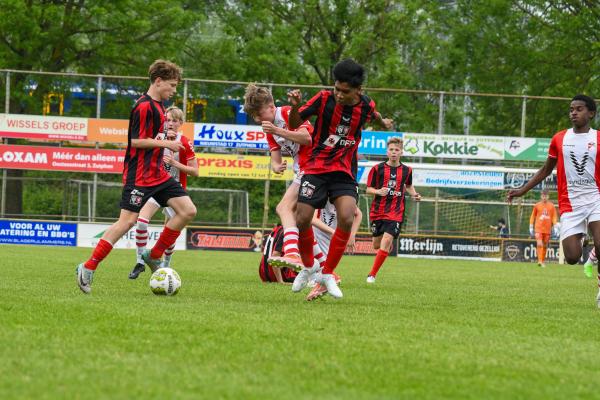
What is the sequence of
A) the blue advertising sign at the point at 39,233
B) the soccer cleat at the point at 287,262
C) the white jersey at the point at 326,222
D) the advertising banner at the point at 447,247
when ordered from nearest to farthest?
the soccer cleat at the point at 287,262, the white jersey at the point at 326,222, the blue advertising sign at the point at 39,233, the advertising banner at the point at 447,247

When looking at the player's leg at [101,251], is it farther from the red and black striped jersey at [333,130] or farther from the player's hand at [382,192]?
the player's hand at [382,192]

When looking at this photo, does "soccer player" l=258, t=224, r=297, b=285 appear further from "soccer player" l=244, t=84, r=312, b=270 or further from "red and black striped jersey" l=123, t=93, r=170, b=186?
"red and black striped jersey" l=123, t=93, r=170, b=186

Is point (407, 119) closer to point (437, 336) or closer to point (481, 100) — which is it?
point (481, 100)

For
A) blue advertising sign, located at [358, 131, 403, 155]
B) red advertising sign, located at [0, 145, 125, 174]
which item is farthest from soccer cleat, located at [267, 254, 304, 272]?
blue advertising sign, located at [358, 131, 403, 155]

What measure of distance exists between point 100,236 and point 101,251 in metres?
19.3

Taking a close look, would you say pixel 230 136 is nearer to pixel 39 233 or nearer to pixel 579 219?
pixel 39 233

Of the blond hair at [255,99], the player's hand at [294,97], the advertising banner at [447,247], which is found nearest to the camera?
the player's hand at [294,97]

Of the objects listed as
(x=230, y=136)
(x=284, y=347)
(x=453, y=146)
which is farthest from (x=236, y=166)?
(x=284, y=347)

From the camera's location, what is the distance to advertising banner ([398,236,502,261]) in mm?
29891

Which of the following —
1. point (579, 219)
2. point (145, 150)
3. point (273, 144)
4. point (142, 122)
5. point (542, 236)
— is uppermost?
point (142, 122)

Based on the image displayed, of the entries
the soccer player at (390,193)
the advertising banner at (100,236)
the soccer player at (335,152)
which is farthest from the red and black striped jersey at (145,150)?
the advertising banner at (100,236)

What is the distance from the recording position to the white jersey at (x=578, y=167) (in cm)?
985

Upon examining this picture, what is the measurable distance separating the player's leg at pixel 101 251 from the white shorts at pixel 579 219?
407 centimetres

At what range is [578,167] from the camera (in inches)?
391
